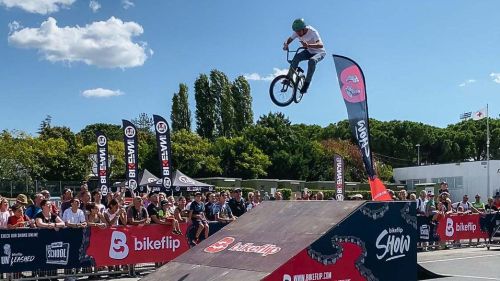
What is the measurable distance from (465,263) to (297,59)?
744 cm

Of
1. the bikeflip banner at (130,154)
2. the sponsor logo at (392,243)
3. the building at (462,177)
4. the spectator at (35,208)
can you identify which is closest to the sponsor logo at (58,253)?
the spectator at (35,208)

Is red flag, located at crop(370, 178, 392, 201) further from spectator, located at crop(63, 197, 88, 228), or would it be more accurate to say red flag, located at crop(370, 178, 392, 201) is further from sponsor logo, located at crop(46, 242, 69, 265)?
Result: sponsor logo, located at crop(46, 242, 69, 265)

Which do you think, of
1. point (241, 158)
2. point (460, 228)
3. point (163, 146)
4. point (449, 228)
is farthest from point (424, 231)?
point (241, 158)

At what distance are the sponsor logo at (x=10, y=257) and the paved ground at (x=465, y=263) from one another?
26.2 ft

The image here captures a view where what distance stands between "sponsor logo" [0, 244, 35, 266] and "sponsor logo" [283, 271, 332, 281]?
21.5 ft

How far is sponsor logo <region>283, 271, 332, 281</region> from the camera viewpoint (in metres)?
6.32

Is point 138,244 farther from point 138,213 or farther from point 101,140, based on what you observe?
point 101,140

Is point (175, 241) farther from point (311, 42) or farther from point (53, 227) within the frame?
point (311, 42)

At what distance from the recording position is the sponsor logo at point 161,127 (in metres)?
22.9

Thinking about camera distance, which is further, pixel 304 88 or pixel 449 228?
pixel 449 228

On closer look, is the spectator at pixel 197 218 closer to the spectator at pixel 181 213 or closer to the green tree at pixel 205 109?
the spectator at pixel 181 213

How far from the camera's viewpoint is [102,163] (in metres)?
26.4

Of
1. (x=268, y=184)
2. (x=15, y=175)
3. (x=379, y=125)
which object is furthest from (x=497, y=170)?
(x=15, y=175)

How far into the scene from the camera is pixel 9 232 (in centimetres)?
1070
